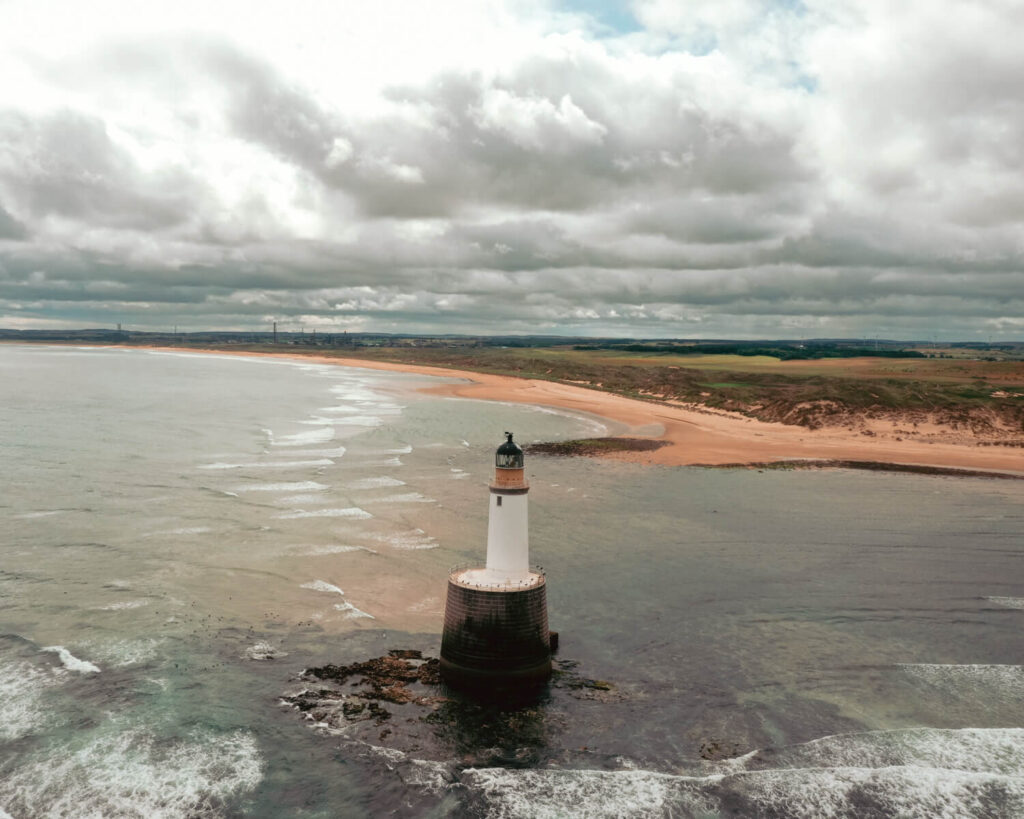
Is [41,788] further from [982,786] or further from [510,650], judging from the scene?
[982,786]

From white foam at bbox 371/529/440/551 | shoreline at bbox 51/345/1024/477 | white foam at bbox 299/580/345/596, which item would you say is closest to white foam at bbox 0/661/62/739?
white foam at bbox 299/580/345/596

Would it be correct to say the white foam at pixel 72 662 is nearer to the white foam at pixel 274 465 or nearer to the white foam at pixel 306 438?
the white foam at pixel 274 465

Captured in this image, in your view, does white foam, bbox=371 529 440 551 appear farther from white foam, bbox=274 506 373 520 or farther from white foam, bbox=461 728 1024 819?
white foam, bbox=461 728 1024 819

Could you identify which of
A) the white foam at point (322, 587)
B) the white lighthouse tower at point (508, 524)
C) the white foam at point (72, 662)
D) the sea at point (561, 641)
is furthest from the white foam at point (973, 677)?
the white foam at point (72, 662)

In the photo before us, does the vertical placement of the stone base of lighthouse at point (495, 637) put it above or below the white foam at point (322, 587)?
above

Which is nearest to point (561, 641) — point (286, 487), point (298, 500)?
point (298, 500)

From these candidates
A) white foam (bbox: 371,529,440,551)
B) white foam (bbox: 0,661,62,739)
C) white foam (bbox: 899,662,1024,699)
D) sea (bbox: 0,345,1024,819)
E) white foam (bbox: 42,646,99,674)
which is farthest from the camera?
white foam (bbox: 371,529,440,551)
